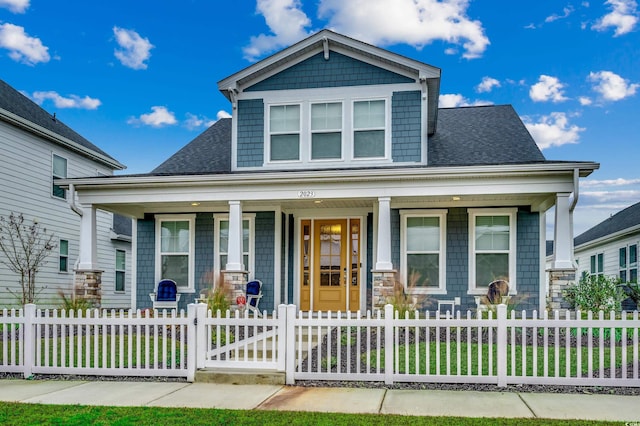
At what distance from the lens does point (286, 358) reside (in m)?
7.14

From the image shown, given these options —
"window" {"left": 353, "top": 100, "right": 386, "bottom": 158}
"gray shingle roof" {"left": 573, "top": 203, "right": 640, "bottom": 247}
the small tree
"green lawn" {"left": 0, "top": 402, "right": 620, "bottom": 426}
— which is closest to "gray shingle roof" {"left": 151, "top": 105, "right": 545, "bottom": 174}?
"window" {"left": 353, "top": 100, "right": 386, "bottom": 158}

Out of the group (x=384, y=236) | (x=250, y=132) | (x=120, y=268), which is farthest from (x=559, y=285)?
(x=120, y=268)

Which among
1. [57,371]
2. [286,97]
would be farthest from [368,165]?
[57,371]

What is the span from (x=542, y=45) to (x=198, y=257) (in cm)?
1326

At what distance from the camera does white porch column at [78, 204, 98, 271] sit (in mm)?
13023

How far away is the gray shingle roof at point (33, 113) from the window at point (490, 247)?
12.6 meters

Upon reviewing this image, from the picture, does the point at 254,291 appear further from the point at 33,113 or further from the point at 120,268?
the point at 120,268

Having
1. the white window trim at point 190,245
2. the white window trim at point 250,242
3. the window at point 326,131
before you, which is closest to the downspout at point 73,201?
the white window trim at point 190,245

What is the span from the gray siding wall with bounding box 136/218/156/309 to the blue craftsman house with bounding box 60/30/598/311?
3 centimetres

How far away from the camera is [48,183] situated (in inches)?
709

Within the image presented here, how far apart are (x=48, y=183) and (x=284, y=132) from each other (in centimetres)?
860

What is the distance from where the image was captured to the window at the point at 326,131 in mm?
13414

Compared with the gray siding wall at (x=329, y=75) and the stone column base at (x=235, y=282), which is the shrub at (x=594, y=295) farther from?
the stone column base at (x=235, y=282)

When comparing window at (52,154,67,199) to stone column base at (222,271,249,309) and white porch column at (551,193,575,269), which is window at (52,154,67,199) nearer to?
stone column base at (222,271,249,309)
